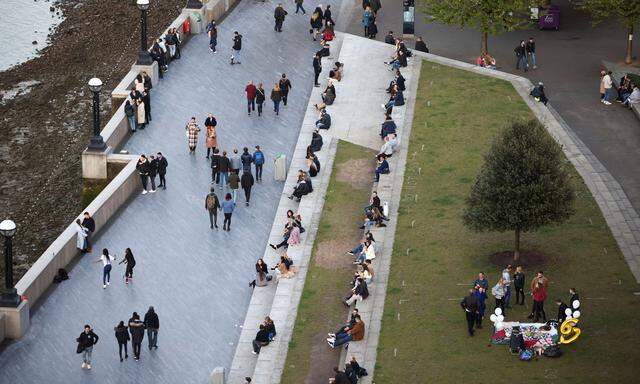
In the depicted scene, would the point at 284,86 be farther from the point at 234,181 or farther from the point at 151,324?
the point at 151,324

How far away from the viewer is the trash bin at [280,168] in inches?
2234

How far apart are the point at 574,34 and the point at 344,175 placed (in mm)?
17864

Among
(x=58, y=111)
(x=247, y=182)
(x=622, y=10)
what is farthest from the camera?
(x=58, y=111)

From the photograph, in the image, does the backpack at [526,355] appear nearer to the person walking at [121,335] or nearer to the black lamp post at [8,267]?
the person walking at [121,335]

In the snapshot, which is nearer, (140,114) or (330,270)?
(330,270)

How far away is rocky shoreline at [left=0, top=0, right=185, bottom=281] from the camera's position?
62.0m

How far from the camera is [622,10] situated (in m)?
→ 65.1

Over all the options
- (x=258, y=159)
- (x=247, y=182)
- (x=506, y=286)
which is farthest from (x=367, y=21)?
(x=506, y=286)

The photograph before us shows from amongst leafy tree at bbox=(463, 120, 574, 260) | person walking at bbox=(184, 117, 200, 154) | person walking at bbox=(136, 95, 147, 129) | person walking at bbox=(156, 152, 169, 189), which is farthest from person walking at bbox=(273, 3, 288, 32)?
leafy tree at bbox=(463, 120, 574, 260)

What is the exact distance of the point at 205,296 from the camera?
50.2 metres

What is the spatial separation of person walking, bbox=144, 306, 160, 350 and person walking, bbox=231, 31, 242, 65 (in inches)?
821

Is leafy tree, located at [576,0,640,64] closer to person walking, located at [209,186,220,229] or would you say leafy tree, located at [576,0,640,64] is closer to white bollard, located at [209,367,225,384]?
person walking, located at [209,186,220,229]

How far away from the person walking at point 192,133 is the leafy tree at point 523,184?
13276 mm

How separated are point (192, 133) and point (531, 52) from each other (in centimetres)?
1572
